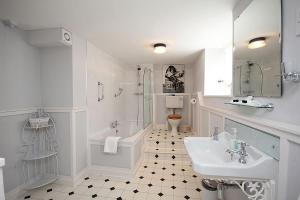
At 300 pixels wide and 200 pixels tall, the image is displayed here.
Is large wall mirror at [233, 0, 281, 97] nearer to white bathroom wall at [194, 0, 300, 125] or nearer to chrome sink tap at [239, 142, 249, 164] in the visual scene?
white bathroom wall at [194, 0, 300, 125]

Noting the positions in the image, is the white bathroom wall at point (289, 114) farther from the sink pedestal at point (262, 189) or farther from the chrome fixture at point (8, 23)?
the chrome fixture at point (8, 23)

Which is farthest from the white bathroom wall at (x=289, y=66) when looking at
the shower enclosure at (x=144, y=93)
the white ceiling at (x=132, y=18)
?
the shower enclosure at (x=144, y=93)

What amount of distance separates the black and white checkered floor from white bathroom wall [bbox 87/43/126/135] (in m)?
0.88

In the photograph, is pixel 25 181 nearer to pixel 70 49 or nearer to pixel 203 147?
pixel 70 49

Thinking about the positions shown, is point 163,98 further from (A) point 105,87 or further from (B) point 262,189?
(B) point 262,189

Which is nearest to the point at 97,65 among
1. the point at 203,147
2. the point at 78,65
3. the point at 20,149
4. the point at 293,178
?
the point at 78,65

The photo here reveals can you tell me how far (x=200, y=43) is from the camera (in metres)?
2.64

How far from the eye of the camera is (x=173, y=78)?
15.8ft

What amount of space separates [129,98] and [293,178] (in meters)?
4.31

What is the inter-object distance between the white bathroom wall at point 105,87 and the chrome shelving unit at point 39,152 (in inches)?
24.0

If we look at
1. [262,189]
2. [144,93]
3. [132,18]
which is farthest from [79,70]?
[262,189]

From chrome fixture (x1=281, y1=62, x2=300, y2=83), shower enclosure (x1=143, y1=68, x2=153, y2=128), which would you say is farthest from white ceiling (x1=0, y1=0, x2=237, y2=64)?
shower enclosure (x1=143, y1=68, x2=153, y2=128)

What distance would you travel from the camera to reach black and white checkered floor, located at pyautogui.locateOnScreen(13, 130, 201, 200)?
2.06 m

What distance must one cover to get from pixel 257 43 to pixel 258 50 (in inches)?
2.6
